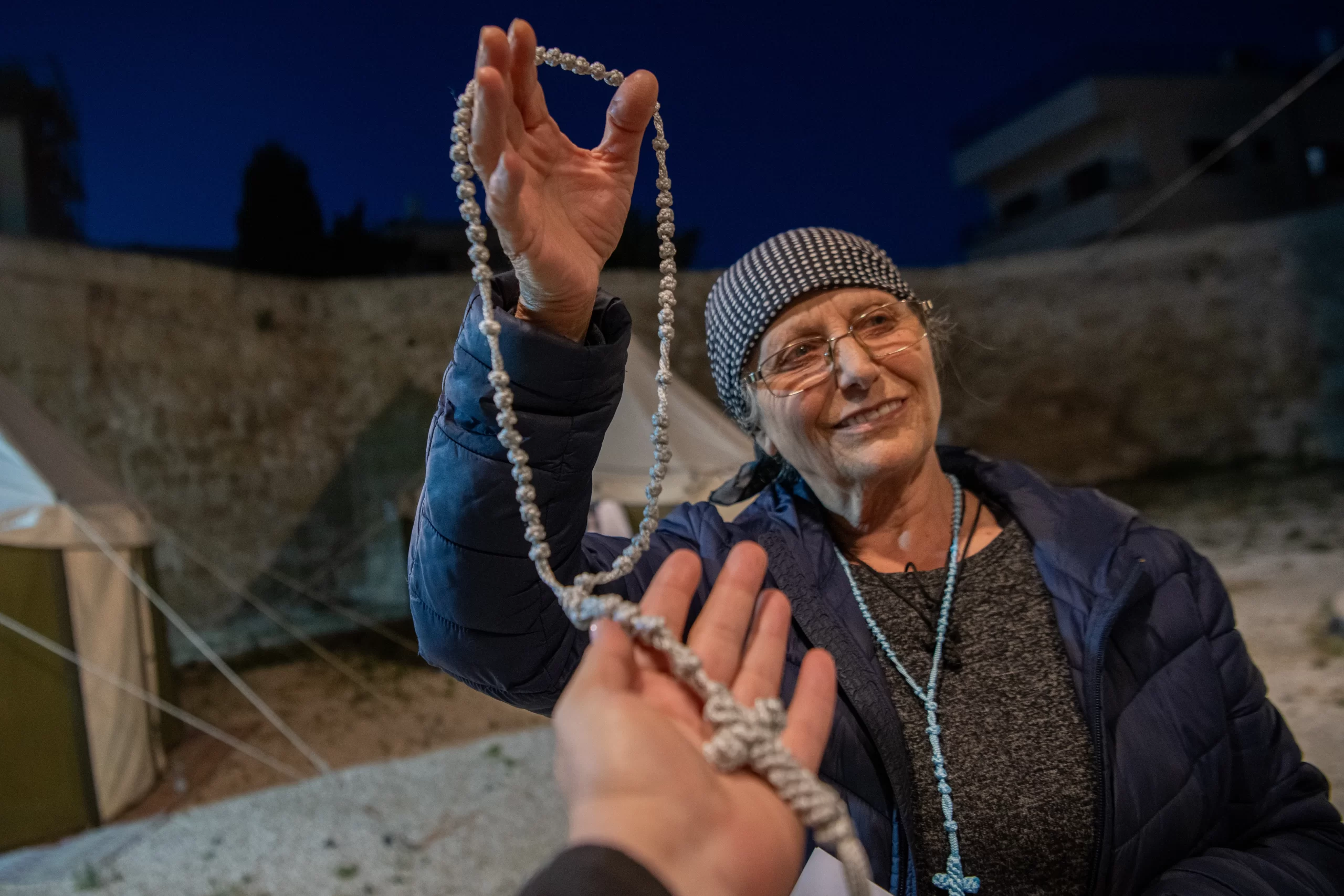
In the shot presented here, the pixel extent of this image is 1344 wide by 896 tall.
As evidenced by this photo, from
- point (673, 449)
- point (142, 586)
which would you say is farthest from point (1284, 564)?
point (142, 586)

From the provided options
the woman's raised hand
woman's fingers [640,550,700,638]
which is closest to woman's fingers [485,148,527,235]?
the woman's raised hand

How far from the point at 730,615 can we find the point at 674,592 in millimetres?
40

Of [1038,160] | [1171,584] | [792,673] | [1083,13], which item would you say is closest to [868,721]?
[792,673]

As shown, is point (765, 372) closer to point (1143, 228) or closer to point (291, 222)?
point (291, 222)

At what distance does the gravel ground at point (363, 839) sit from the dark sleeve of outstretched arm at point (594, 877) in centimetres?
137

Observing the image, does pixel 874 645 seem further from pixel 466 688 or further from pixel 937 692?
pixel 466 688

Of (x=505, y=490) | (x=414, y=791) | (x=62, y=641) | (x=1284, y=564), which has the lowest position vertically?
(x=414, y=791)

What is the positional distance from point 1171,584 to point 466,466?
0.78 m

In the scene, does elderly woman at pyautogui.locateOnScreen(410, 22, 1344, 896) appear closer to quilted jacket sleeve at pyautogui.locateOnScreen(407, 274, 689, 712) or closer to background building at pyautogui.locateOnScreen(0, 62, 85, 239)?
quilted jacket sleeve at pyautogui.locateOnScreen(407, 274, 689, 712)

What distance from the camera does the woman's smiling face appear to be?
877 mm

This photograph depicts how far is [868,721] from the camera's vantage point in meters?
0.73

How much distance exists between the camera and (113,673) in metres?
2.18

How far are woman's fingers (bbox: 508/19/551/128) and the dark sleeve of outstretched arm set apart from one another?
0.46 metres

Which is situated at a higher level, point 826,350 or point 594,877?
point 826,350
